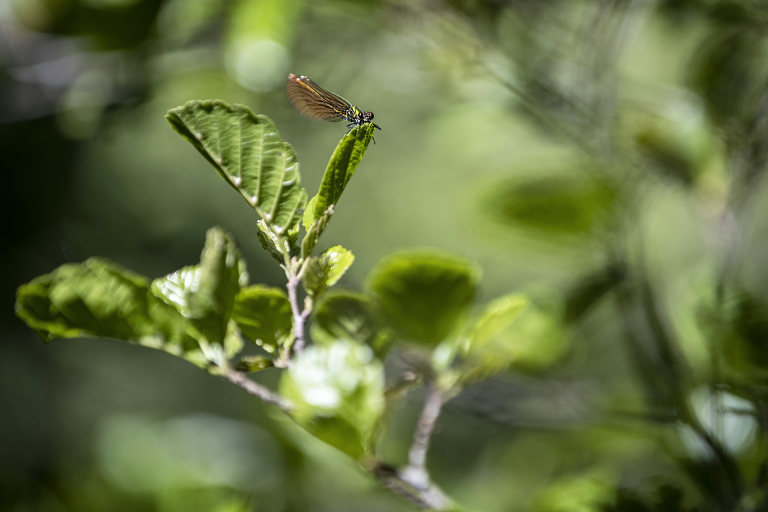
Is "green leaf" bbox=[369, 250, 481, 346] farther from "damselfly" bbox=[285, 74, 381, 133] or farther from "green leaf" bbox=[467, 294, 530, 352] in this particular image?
"damselfly" bbox=[285, 74, 381, 133]

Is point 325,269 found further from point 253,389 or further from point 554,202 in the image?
point 554,202

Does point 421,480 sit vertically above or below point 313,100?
below

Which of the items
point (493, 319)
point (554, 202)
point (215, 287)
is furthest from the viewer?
point (554, 202)

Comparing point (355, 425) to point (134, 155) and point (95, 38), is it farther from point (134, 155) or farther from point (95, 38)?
point (134, 155)

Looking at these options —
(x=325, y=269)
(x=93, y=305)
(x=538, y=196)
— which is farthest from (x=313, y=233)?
(x=538, y=196)

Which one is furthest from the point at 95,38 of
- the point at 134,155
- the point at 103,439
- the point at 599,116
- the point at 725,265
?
the point at 134,155

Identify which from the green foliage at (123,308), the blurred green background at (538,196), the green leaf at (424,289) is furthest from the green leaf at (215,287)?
the blurred green background at (538,196)

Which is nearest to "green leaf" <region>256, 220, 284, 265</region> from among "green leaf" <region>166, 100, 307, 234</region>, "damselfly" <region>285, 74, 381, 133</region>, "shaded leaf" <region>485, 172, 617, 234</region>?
"green leaf" <region>166, 100, 307, 234</region>
